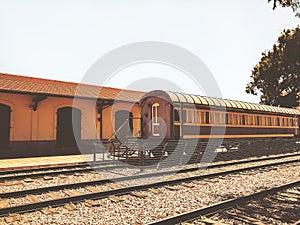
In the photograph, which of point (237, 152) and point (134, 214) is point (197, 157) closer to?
point (237, 152)

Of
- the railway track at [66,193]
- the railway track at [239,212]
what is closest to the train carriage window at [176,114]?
the railway track at [66,193]

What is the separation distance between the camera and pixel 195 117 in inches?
547

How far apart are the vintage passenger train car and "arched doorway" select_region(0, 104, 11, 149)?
725cm

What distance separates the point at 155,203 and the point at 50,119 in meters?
11.8

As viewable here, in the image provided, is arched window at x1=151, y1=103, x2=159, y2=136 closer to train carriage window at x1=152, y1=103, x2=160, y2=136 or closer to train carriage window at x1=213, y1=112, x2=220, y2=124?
train carriage window at x1=152, y1=103, x2=160, y2=136

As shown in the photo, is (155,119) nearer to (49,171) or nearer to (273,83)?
(49,171)

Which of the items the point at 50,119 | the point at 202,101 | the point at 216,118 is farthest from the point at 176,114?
the point at 50,119

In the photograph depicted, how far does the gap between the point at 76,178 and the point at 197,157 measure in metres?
6.51

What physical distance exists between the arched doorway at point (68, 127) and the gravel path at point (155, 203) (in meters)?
10.7

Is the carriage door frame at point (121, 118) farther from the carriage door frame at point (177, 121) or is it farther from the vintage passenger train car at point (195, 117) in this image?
the carriage door frame at point (177, 121)

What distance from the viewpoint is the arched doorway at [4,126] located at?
48.0 feet

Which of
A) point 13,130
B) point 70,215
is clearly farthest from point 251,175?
point 13,130

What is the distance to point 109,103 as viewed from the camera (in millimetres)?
18438

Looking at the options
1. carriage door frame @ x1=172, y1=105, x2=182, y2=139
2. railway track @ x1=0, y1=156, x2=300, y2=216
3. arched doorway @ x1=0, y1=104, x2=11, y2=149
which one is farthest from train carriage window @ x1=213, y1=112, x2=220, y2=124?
arched doorway @ x1=0, y1=104, x2=11, y2=149
